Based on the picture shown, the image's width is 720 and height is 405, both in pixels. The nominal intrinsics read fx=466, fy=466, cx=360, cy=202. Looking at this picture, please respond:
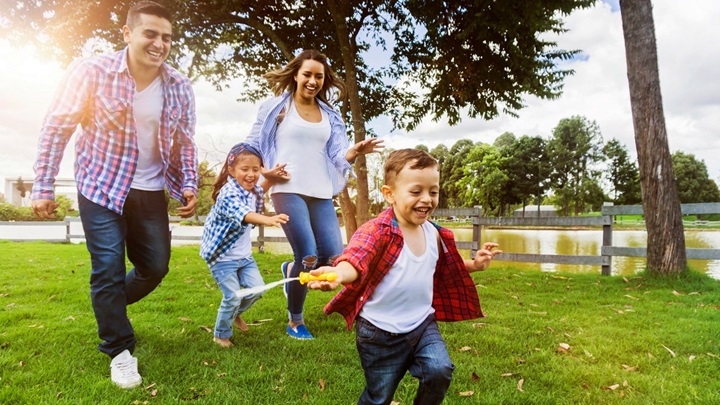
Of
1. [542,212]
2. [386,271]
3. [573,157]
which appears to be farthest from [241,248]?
[542,212]

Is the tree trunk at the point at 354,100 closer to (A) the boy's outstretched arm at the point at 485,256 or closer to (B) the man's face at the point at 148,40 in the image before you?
(B) the man's face at the point at 148,40

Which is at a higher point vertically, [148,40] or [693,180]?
[693,180]

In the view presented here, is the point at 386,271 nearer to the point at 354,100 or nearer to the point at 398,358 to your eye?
the point at 398,358

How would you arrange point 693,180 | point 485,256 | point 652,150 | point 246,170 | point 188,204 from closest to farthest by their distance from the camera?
point 485,256 < point 188,204 < point 246,170 < point 652,150 < point 693,180

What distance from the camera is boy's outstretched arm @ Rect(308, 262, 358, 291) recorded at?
1715 mm

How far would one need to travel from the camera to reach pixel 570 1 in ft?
27.9

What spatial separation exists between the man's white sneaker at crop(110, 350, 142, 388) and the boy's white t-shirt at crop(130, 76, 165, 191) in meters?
1.16

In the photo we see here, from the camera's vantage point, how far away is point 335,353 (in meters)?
3.72

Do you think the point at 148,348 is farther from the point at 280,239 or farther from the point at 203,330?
the point at 280,239

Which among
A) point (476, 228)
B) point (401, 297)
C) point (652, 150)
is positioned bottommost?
point (476, 228)

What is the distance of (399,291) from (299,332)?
232 cm

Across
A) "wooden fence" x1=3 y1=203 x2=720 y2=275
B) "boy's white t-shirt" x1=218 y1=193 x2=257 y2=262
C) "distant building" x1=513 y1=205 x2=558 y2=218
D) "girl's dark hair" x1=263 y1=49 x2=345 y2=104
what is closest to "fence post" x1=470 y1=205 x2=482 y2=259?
"wooden fence" x1=3 y1=203 x2=720 y2=275

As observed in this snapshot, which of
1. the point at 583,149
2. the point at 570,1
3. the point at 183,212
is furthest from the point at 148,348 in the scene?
the point at 583,149

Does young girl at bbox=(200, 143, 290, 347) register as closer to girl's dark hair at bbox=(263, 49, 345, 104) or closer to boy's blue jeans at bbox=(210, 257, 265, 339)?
boy's blue jeans at bbox=(210, 257, 265, 339)
